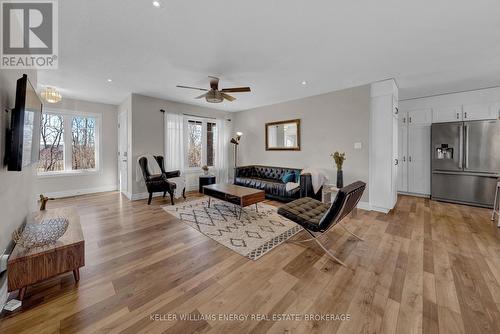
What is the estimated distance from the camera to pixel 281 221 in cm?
345

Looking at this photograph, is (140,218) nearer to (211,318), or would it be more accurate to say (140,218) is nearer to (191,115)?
(211,318)

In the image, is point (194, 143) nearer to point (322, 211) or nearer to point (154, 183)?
point (154, 183)

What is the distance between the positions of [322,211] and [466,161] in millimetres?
4080

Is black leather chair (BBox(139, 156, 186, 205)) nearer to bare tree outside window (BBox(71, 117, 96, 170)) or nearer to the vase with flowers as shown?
bare tree outside window (BBox(71, 117, 96, 170))

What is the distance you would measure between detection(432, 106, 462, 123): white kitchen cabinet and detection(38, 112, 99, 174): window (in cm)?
891

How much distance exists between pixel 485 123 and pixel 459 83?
102 cm

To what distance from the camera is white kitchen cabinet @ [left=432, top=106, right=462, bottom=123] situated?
459 cm

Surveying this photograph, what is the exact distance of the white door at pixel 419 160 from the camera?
16.4 ft

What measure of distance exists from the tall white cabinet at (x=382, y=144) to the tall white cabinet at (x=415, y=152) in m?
1.75

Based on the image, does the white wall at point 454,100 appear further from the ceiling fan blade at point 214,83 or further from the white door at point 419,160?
the ceiling fan blade at point 214,83

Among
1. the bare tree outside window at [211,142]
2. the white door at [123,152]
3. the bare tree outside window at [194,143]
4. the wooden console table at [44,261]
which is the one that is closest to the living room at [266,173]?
the wooden console table at [44,261]

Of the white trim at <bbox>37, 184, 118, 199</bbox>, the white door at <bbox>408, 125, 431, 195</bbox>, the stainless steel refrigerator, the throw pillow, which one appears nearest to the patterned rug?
the throw pillow

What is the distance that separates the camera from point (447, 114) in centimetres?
471

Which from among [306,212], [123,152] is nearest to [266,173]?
[306,212]
